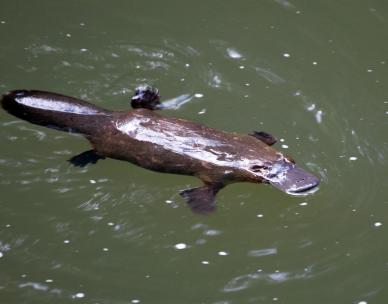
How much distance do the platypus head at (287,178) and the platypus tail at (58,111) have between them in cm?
128

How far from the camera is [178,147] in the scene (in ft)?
14.9

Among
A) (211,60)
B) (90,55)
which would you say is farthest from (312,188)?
(90,55)

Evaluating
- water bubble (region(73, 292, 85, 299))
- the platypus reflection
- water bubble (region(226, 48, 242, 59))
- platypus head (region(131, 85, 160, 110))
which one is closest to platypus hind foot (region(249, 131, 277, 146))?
the platypus reflection

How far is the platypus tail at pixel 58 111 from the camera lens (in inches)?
191

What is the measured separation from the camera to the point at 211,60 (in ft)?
19.8

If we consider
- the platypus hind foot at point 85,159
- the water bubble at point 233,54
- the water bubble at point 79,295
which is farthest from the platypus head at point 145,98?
the water bubble at point 79,295

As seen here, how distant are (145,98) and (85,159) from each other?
73 centimetres

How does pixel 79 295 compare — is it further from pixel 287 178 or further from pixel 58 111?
pixel 287 178

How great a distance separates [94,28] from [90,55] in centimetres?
43

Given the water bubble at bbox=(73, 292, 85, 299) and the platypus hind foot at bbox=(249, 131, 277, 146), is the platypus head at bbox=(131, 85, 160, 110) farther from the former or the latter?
the water bubble at bbox=(73, 292, 85, 299)

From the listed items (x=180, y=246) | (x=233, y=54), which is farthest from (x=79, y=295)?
(x=233, y=54)

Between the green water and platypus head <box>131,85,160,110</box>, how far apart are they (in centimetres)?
28

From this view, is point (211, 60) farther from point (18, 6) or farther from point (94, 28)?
point (18, 6)

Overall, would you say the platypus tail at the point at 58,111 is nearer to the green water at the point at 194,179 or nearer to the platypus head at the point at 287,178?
the green water at the point at 194,179
